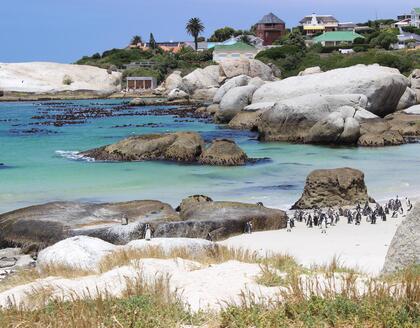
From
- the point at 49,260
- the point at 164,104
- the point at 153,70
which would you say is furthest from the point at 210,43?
the point at 49,260

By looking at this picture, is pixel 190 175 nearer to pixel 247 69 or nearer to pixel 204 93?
pixel 204 93

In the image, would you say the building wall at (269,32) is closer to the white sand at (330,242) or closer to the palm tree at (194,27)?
the palm tree at (194,27)

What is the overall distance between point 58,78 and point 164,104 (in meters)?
36.0

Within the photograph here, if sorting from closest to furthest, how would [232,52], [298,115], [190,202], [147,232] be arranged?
[147,232] < [190,202] < [298,115] < [232,52]

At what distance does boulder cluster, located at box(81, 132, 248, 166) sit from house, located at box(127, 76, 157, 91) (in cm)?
7434

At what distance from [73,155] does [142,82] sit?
73.8 m

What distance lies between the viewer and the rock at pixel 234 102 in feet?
161

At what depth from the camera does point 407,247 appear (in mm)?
8727

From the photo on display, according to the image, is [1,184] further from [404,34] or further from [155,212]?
[404,34]

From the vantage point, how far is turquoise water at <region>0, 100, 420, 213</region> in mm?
22141

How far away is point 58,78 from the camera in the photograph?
11131 cm

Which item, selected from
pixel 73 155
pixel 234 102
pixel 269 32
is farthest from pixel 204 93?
pixel 269 32

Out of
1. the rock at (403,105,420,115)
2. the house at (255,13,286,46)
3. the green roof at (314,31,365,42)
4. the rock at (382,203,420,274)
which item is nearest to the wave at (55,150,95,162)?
the rock at (403,105,420,115)

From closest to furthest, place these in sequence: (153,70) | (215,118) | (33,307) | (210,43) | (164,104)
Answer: (33,307) < (215,118) < (164,104) < (153,70) < (210,43)
